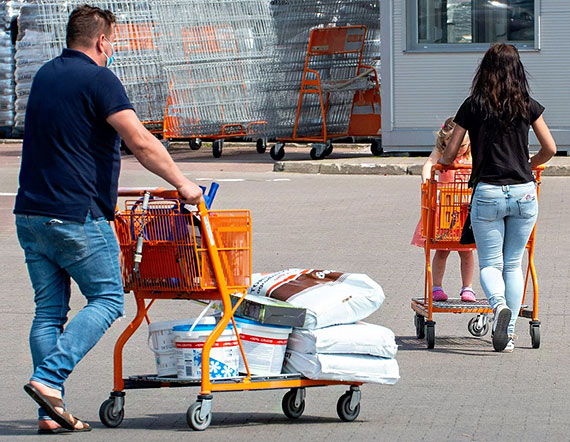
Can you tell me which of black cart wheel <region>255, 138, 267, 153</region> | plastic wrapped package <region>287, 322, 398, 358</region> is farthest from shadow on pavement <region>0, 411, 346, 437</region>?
black cart wheel <region>255, 138, 267, 153</region>

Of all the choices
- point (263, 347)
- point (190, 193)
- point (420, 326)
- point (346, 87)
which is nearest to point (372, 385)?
point (263, 347)

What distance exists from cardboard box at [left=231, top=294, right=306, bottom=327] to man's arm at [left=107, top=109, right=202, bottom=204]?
0.67 meters

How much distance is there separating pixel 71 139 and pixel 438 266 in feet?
12.1

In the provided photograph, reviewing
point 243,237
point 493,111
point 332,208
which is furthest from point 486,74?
point 332,208

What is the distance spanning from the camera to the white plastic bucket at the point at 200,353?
5691 millimetres

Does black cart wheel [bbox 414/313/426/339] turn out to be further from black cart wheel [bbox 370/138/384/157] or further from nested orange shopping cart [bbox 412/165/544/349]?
black cart wheel [bbox 370/138/384/157]

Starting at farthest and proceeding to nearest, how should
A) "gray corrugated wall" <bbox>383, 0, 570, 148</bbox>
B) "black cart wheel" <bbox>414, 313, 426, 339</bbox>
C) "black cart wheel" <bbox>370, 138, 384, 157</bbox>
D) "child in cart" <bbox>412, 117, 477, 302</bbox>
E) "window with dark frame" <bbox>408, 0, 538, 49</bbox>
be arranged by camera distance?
"black cart wheel" <bbox>370, 138, 384, 157</bbox>
"window with dark frame" <bbox>408, 0, 538, 49</bbox>
"gray corrugated wall" <bbox>383, 0, 570, 148</bbox>
"child in cart" <bbox>412, 117, 477, 302</bbox>
"black cart wheel" <bbox>414, 313, 426, 339</bbox>

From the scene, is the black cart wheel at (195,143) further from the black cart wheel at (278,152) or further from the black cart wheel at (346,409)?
the black cart wheel at (346,409)

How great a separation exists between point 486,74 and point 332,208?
7.19 meters

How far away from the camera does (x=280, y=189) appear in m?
16.4

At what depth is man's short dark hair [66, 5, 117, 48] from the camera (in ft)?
18.5

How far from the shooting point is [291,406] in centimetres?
600

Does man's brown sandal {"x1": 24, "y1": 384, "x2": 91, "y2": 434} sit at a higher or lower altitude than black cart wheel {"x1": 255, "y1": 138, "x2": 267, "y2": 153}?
higher

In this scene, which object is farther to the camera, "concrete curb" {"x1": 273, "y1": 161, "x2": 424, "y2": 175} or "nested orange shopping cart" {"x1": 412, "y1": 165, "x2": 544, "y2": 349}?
"concrete curb" {"x1": 273, "y1": 161, "x2": 424, "y2": 175}
